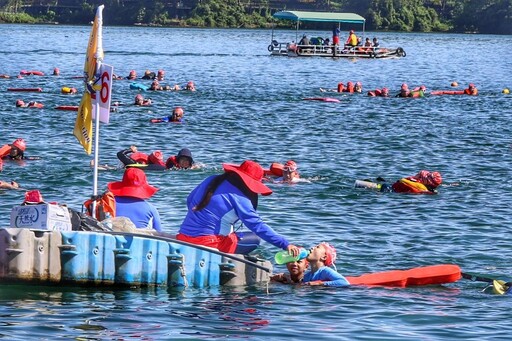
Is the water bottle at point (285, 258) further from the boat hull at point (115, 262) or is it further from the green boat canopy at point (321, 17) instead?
the green boat canopy at point (321, 17)

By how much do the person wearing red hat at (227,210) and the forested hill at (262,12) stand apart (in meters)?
145

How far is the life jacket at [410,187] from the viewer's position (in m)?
24.4

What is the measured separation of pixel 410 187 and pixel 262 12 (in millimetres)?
154274

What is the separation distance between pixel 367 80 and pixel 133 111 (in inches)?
1058

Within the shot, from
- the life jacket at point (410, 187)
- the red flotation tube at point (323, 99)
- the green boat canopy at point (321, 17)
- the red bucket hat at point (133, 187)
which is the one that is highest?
the green boat canopy at point (321, 17)

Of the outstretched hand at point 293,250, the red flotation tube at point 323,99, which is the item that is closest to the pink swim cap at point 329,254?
the outstretched hand at point 293,250

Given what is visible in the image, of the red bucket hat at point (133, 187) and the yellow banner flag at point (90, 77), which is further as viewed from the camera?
the yellow banner flag at point (90, 77)

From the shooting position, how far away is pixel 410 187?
80.2ft

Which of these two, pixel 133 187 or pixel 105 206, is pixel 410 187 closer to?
pixel 133 187

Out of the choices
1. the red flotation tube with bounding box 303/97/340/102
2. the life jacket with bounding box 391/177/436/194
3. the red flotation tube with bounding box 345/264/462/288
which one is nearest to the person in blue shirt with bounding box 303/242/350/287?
the red flotation tube with bounding box 345/264/462/288

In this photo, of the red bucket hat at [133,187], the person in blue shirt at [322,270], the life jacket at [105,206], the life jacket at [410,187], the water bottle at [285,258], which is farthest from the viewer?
the life jacket at [410,187]

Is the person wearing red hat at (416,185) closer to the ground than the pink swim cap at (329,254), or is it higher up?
closer to the ground

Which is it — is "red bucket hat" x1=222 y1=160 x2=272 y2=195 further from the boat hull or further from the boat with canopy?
the boat with canopy

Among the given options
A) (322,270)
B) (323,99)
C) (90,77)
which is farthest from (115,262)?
(323,99)
